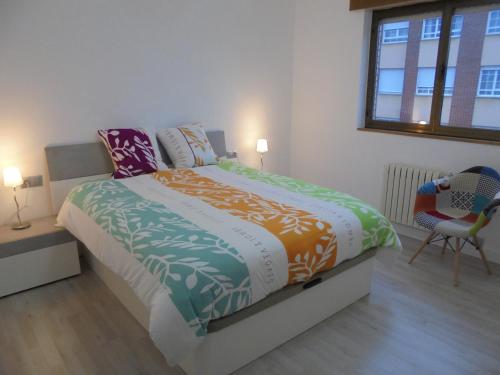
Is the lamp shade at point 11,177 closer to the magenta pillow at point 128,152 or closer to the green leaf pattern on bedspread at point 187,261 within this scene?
the magenta pillow at point 128,152

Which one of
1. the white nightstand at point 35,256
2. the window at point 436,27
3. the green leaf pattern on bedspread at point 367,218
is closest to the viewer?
the green leaf pattern on bedspread at point 367,218

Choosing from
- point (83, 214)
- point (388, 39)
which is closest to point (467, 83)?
point (388, 39)

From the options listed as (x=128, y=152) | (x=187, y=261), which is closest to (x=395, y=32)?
(x=128, y=152)

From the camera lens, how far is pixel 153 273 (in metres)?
1.76

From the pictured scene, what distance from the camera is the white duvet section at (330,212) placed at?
2.22m

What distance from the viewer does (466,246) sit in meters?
3.29

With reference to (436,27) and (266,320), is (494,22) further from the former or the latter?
(266,320)

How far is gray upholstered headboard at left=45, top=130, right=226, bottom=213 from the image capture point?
9.83 feet

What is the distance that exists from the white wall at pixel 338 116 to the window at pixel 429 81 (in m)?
0.45

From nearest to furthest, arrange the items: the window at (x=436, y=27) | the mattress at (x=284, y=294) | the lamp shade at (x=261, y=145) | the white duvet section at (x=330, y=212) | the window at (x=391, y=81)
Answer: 1. the mattress at (x=284, y=294)
2. the white duvet section at (x=330, y=212)
3. the window at (x=436, y=27)
4. the window at (x=391, y=81)
5. the lamp shade at (x=261, y=145)

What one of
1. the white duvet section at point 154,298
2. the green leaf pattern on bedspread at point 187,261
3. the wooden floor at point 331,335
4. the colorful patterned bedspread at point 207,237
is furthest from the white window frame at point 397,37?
the white duvet section at point 154,298

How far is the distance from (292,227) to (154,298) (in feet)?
2.70

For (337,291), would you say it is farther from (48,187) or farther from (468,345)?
(48,187)

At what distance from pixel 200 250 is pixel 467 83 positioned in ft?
9.17
